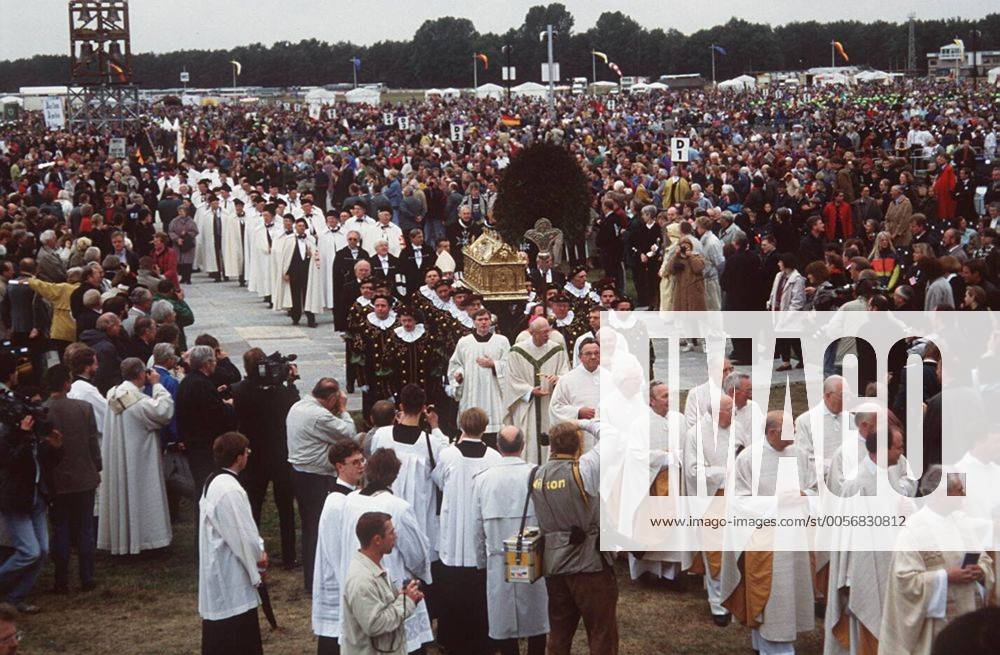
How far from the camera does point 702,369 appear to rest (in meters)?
17.0

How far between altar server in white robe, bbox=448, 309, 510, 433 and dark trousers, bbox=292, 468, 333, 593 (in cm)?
272

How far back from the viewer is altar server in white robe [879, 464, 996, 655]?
708cm

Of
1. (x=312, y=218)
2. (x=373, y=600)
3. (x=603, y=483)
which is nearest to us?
(x=373, y=600)

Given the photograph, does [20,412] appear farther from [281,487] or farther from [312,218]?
[312,218]

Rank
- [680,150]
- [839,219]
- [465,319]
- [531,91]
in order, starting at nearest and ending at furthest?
1. [465,319]
2. [839,219]
3. [680,150]
4. [531,91]

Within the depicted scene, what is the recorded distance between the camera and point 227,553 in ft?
26.6

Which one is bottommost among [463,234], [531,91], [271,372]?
[271,372]

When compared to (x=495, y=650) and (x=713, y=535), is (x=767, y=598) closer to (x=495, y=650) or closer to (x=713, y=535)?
(x=713, y=535)

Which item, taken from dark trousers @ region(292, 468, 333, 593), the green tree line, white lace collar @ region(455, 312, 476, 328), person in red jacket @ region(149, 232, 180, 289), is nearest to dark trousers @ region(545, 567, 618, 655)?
dark trousers @ region(292, 468, 333, 593)

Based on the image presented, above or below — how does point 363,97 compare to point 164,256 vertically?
above

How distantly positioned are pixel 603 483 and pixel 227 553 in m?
2.26

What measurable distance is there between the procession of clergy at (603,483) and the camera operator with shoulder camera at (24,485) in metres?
2.39

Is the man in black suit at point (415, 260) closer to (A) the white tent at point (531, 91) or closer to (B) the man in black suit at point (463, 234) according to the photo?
(B) the man in black suit at point (463, 234)

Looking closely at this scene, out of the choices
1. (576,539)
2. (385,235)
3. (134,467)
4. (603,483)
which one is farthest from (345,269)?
(576,539)
